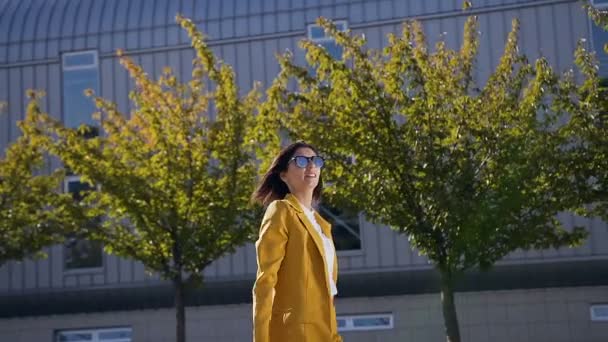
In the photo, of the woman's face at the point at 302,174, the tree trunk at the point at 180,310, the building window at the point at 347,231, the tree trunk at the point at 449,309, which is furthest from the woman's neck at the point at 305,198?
the building window at the point at 347,231

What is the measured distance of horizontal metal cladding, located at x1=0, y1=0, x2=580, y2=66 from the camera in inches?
859

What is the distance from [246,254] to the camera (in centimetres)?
2194

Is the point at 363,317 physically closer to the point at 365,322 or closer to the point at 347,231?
the point at 365,322

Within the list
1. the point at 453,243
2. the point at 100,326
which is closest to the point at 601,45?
the point at 453,243

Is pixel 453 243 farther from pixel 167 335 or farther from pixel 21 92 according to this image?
pixel 21 92

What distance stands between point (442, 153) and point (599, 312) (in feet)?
26.2

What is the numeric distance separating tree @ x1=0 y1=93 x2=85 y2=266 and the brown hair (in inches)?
469

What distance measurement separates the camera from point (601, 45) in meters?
20.8

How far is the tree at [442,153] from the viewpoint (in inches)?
541

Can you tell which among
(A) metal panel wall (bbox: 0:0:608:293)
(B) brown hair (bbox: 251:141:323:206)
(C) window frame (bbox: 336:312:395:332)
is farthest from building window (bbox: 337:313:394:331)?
(B) brown hair (bbox: 251:141:323:206)

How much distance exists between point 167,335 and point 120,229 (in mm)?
6212

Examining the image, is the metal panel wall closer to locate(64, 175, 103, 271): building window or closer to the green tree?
locate(64, 175, 103, 271): building window

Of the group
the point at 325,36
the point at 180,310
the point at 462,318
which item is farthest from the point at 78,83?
the point at 462,318

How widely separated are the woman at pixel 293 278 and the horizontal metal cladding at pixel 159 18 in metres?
16.8
